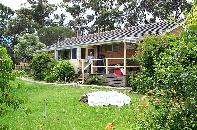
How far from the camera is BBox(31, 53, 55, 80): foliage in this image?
36.7m

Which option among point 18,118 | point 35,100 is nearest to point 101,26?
point 35,100

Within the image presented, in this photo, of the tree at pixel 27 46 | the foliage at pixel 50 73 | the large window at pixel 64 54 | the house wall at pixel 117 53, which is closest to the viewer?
the house wall at pixel 117 53

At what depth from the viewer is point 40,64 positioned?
1451 inches

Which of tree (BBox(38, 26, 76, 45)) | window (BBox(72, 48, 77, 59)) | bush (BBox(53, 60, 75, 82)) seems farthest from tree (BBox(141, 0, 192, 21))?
bush (BBox(53, 60, 75, 82))

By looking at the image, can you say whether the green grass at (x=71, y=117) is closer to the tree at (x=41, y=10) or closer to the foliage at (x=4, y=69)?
the foliage at (x=4, y=69)

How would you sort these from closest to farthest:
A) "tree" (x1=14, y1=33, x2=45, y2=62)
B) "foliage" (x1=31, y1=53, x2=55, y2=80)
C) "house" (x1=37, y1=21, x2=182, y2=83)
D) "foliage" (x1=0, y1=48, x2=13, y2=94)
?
"foliage" (x1=0, y1=48, x2=13, y2=94)
"house" (x1=37, y1=21, x2=182, y2=83)
"foliage" (x1=31, y1=53, x2=55, y2=80)
"tree" (x1=14, y1=33, x2=45, y2=62)

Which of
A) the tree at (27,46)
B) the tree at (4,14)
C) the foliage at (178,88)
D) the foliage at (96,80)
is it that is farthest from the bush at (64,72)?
the tree at (4,14)

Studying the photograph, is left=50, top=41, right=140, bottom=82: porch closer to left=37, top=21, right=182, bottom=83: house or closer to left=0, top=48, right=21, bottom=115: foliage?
left=37, top=21, right=182, bottom=83: house

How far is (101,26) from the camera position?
65875mm

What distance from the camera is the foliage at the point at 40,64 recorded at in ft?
120

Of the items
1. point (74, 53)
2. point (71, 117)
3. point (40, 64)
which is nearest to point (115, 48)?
point (74, 53)

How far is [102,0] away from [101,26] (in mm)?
3828

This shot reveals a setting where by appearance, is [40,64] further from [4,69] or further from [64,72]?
[4,69]

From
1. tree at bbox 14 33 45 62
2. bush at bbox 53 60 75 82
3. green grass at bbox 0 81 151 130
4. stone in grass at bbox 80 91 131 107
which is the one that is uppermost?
tree at bbox 14 33 45 62
